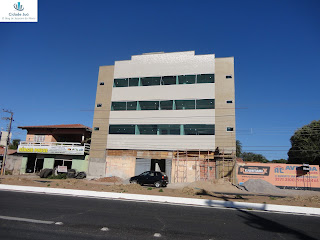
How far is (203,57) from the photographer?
105 ft

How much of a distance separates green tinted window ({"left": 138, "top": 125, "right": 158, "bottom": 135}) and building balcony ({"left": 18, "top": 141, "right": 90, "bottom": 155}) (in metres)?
8.35

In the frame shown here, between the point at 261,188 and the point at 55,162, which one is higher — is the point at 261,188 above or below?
below

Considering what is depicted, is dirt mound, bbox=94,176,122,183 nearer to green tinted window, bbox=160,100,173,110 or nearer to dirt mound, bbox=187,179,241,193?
dirt mound, bbox=187,179,241,193

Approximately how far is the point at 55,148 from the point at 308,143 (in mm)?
43963

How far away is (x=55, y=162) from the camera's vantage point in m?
32.5

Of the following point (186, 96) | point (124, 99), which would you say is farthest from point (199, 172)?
point (124, 99)

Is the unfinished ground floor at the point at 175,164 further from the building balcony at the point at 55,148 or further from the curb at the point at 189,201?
the curb at the point at 189,201

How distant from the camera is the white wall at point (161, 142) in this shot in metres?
28.6

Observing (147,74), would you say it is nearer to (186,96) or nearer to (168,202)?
(186,96)

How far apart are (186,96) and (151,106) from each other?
5261mm

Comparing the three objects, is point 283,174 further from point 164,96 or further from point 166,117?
point 164,96

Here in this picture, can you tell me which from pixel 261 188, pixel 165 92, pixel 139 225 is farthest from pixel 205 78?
pixel 139 225

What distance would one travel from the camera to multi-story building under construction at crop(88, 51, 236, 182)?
2827 centimetres

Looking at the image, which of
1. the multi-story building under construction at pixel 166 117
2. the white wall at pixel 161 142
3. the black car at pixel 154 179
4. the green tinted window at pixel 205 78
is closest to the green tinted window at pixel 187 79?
the multi-story building under construction at pixel 166 117
